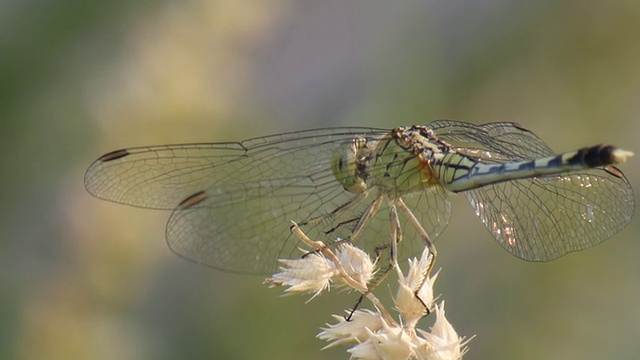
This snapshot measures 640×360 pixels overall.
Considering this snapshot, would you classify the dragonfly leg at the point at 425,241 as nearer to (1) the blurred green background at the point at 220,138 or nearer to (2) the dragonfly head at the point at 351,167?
(2) the dragonfly head at the point at 351,167

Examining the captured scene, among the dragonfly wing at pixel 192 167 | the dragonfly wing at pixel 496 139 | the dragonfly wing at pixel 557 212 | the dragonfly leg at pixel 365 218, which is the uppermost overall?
the dragonfly wing at pixel 192 167

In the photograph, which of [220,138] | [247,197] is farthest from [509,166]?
[220,138]

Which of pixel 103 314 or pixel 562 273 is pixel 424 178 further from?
pixel 103 314

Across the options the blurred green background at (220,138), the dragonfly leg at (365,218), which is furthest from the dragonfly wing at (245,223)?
the blurred green background at (220,138)

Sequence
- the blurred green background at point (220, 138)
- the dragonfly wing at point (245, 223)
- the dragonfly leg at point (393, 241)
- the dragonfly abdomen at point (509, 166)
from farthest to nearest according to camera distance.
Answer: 1. the blurred green background at point (220, 138)
2. the dragonfly wing at point (245, 223)
3. the dragonfly leg at point (393, 241)
4. the dragonfly abdomen at point (509, 166)

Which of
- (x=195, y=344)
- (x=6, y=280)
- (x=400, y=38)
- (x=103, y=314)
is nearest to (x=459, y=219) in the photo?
(x=400, y=38)

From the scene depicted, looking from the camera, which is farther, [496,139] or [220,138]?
[220,138]

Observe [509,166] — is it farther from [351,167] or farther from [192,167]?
[192,167]
